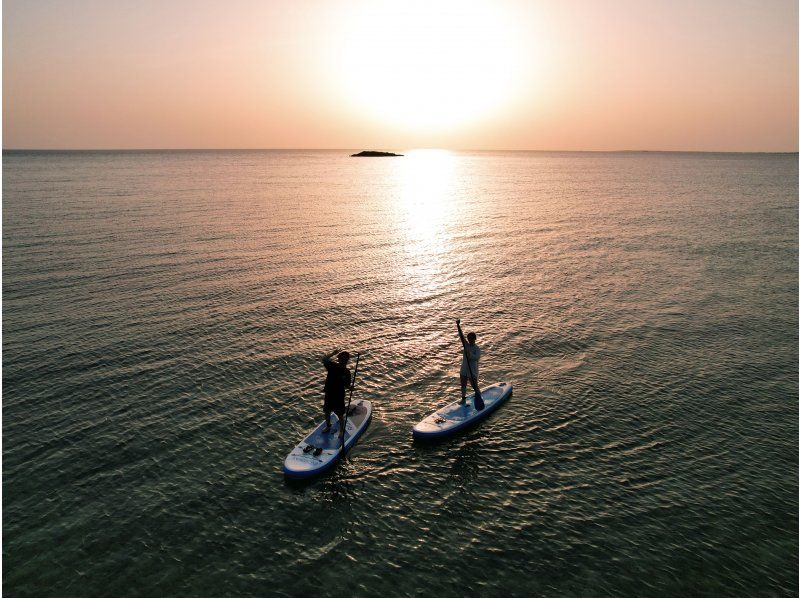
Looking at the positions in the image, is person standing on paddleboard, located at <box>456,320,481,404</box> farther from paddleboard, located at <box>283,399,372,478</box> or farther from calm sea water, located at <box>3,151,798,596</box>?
paddleboard, located at <box>283,399,372,478</box>

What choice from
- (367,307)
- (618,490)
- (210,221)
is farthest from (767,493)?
(210,221)

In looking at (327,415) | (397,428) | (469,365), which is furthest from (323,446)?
(469,365)

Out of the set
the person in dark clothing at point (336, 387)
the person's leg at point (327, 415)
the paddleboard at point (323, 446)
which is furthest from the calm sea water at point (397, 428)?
the person in dark clothing at point (336, 387)

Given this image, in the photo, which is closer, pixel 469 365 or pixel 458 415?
pixel 458 415

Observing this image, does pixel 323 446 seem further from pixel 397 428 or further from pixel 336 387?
pixel 397 428

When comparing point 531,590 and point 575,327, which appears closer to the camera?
point 531,590

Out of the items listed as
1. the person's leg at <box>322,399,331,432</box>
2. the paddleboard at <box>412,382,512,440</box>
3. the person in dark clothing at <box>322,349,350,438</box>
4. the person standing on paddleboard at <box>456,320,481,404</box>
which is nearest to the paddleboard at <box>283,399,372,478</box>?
the person's leg at <box>322,399,331,432</box>

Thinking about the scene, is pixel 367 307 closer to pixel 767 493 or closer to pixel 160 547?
pixel 160 547
